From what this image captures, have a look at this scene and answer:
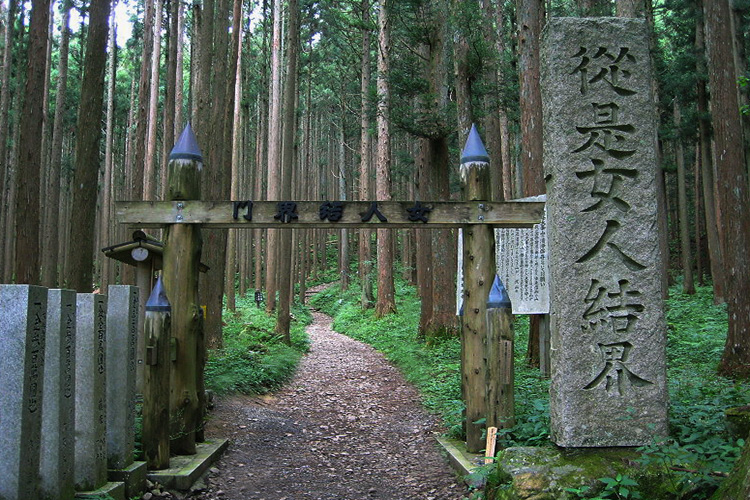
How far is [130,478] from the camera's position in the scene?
4.68 meters

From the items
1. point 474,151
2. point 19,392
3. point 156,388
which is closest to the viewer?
point 19,392

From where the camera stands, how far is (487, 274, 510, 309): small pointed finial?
5.51 metres

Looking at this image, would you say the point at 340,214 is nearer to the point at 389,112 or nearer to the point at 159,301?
the point at 159,301

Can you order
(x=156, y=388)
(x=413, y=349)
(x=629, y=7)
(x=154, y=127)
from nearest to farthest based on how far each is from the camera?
(x=156, y=388) < (x=629, y=7) < (x=413, y=349) < (x=154, y=127)

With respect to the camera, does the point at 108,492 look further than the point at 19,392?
Yes

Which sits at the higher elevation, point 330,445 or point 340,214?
point 340,214

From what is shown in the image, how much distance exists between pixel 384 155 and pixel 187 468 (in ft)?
42.2

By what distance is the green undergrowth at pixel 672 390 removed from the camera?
3.80 meters

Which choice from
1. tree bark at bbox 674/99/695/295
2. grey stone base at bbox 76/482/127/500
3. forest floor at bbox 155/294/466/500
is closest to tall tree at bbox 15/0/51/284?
forest floor at bbox 155/294/466/500

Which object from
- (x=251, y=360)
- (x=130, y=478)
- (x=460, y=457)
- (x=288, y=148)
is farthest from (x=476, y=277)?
(x=288, y=148)

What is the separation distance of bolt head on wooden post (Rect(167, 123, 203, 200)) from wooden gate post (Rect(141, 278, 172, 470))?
1208 millimetres

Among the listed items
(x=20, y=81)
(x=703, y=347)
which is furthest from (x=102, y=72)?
(x=20, y=81)

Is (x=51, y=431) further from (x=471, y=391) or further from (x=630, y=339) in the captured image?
(x=630, y=339)

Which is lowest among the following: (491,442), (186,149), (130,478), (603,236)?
(130,478)
